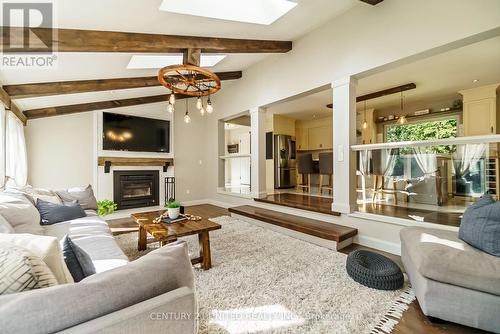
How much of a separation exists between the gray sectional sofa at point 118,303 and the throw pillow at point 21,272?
9cm

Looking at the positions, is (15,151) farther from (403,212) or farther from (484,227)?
(403,212)

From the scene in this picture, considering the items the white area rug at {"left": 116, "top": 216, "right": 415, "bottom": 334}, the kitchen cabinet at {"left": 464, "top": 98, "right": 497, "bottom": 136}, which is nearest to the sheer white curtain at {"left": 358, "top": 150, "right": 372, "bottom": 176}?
the white area rug at {"left": 116, "top": 216, "right": 415, "bottom": 334}

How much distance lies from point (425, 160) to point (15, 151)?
6.75 metres

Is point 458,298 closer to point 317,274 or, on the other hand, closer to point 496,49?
point 317,274

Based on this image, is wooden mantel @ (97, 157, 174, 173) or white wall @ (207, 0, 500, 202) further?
wooden mantel @ (97, 157, 174, 173)

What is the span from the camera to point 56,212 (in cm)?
275

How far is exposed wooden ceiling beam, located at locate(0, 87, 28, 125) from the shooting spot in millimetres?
3068

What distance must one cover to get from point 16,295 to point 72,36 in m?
2.80

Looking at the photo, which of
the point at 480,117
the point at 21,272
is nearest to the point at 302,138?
the point at 480,117

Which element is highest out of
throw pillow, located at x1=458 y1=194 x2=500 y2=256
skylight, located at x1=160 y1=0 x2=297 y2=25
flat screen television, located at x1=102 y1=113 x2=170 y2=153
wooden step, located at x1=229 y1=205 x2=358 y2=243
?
skylight, located at x1=160 y1=0 x2=297 y2=25

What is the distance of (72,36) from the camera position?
7.81 ft

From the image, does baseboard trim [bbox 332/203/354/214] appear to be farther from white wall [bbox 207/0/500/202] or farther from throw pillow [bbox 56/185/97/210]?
throw pillow [bbox 56/185/97/210]

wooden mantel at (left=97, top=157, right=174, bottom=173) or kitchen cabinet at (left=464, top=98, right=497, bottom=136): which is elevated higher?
kitchen cabinet at (left=464, top=98, right=497, bottom=136)

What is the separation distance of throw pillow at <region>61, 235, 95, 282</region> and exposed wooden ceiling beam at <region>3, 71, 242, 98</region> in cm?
347
